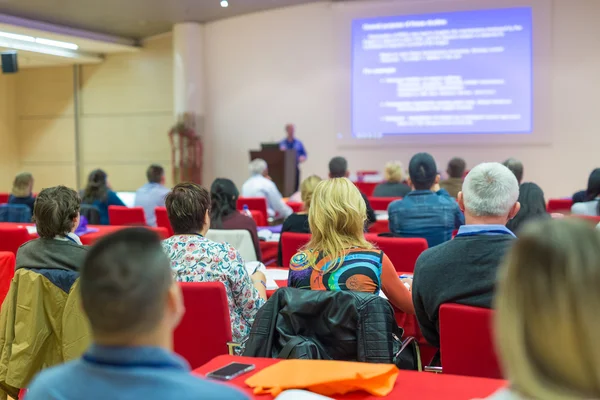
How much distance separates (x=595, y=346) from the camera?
0.94m

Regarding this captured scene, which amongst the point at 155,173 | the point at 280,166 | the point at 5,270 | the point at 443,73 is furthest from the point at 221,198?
the point at 443,73

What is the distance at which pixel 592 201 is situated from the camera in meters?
5.23

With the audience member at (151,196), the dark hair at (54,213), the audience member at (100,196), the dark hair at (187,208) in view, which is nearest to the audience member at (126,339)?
the dark hair at (54,213)

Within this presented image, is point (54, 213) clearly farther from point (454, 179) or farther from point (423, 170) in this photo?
point (454, 179)

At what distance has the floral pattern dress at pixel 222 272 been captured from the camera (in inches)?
113

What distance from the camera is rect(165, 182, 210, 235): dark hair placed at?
3.05 m

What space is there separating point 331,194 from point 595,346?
188 centimetres

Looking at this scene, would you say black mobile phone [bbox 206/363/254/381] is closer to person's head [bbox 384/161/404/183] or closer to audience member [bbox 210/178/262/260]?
audience member [bbox 210/178/262/260]

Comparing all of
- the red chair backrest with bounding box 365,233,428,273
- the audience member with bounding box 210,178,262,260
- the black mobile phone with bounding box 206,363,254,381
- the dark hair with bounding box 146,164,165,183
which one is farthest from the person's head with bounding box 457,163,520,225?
the dark hair with bounding box 146,164,165,183

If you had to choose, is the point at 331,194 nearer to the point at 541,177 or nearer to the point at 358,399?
the point at 358,399

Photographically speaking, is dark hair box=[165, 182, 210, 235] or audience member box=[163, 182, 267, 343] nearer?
audience member box=[163, 182, 267, 343]

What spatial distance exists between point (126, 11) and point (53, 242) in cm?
927

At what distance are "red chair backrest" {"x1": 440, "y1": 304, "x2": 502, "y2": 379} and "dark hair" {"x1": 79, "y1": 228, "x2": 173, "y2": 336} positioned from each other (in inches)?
49.5

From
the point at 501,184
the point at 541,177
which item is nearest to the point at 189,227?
the point at 501,184
